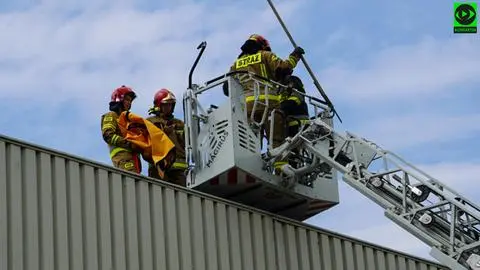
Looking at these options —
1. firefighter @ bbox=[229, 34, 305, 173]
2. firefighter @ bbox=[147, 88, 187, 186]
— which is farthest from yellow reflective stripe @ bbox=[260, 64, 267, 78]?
firefighter @ bbox=[147, 88, 187, 186]

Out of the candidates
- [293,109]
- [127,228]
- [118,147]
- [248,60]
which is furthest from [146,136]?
[127,228]

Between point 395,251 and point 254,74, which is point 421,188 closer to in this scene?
point 395,251

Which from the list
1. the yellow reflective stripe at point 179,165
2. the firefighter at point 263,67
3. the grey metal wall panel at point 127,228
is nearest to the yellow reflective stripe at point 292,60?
the firefighter at point 263,67

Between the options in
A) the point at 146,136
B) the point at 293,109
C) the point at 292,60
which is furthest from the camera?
the point at 292,60

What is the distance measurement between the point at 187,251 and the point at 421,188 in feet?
11.7

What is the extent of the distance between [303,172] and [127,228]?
4058mm

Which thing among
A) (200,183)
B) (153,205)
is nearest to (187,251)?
(153,205)

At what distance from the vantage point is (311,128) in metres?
17.5

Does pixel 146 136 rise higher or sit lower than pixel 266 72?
lower

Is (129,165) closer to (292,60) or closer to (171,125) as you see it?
(171,125)

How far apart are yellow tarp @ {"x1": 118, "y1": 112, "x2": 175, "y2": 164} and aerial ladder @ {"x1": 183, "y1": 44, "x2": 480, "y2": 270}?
1.73 feet

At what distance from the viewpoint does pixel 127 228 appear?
47.0ft

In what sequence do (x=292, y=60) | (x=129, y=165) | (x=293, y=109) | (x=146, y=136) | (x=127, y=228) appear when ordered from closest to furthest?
1. (x=127, y=228)
2. (x=129, y=165)
3. (x=146, y=136)
4. (x=293, y=109)
5. (x=292, y=60)

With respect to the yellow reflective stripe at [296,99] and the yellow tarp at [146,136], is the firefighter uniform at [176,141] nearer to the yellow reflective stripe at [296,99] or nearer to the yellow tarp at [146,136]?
the yellow tarp at [146,136]
